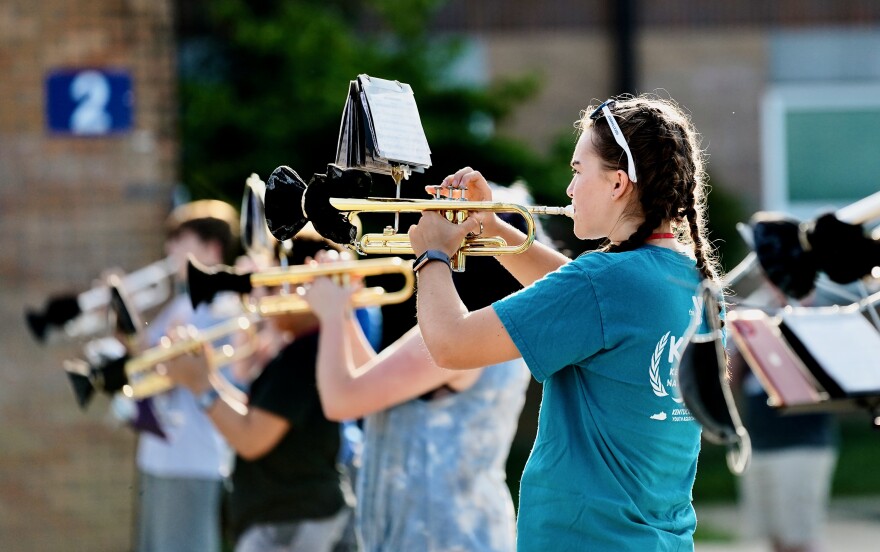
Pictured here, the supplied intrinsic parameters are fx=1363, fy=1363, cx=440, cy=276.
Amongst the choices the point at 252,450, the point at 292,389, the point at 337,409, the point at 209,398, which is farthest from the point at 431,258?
the point at 209,398

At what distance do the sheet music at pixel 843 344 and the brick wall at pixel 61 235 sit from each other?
457 centimetres

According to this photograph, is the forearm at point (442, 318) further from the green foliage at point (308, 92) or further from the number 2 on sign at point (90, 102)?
the green foliage at point (308, 92)

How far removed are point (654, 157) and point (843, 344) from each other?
0.83m

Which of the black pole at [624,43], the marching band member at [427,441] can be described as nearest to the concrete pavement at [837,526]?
the black pole at [624,43]

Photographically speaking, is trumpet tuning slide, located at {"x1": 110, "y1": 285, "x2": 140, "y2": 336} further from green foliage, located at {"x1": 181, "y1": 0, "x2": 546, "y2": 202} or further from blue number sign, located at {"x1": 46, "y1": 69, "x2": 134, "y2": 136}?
green foliage, located at {"x1": 181, "y1": 0, "x2": 546, "y2": 202}

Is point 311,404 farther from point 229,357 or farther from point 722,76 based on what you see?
point 722,76

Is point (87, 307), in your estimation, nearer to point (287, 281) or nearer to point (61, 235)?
point (61, 235)

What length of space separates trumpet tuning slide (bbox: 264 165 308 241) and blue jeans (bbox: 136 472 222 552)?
124 inches

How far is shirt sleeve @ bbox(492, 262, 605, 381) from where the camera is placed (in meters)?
2.65

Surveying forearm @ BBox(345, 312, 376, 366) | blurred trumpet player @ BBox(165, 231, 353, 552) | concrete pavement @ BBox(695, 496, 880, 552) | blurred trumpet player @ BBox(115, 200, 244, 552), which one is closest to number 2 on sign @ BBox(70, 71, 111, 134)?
blurred trumpet player @ BBox(115, 200, 244, 552)

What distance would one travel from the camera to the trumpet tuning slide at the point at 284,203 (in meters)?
3.06

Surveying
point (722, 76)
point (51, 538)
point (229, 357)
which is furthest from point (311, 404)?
point (722, 76)

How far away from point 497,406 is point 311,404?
0.80 metres

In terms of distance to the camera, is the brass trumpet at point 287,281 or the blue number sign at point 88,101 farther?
the blue number sign at point 88,101
